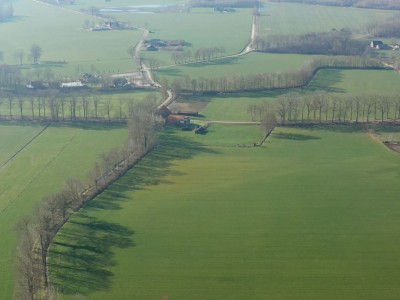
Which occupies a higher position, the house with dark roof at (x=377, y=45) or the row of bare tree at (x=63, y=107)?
the house with dark roof at (x=377, y=45)

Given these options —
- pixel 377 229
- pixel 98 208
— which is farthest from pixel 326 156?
pixel 98 208

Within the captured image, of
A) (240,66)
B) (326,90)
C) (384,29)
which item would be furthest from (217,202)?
(384,29)

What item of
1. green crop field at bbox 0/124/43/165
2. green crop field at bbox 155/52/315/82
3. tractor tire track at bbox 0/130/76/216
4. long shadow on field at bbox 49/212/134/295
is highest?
green crop field at bbox 155/52/315/82

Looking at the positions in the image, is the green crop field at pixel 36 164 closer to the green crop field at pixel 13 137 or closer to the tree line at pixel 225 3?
the green crop field at pixel 13 137

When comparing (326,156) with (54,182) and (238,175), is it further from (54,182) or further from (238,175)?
(54,182)

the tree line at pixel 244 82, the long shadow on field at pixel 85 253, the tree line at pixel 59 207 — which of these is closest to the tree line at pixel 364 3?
the tree line at pixel 244 82

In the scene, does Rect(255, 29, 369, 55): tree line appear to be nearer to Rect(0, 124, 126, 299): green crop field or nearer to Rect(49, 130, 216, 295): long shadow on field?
Rect(0, 124, 126, 299): green crop field

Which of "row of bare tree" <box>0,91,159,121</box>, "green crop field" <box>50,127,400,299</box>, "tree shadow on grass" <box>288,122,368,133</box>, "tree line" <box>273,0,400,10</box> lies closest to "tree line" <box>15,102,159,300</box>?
"green crop field" <box>50,127,400,299</box>
